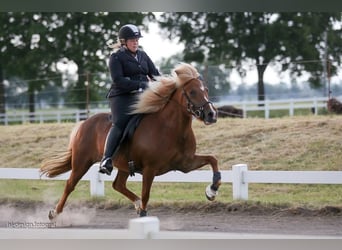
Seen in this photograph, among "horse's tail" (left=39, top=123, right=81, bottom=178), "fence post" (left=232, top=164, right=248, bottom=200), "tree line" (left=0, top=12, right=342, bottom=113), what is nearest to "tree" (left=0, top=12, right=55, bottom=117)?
"tree line" (left=0, top=12, right=342, bottom=113)

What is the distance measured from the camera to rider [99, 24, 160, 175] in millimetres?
5711

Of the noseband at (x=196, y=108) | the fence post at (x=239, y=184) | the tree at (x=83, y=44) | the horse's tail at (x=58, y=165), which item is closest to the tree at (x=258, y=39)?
the tree at (x=83, y=44)

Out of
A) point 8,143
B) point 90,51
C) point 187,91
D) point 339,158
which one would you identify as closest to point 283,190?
point 339,158

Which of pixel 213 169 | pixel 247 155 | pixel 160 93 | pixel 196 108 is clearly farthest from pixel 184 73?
pixel 247 155

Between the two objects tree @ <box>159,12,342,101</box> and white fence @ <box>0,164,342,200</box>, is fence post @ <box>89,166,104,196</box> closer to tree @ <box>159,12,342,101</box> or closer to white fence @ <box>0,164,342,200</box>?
white fence @ <box>0,164,342,200</box>

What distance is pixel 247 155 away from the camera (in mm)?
8102

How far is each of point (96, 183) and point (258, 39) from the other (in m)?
4.88

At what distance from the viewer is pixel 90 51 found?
35.5ft

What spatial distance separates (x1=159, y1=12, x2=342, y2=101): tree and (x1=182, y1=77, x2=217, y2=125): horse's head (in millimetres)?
4622

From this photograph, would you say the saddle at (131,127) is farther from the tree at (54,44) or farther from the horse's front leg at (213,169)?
the tree at (54,44)

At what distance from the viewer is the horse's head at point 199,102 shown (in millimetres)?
5371

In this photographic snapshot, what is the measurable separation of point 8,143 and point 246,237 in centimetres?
458

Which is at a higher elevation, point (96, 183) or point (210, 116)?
point (210, 116)

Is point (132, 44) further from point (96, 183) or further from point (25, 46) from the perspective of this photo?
point (25, 46)
